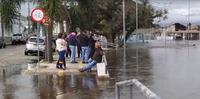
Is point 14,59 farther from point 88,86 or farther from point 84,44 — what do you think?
point 88,86

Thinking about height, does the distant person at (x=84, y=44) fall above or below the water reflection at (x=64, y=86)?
above

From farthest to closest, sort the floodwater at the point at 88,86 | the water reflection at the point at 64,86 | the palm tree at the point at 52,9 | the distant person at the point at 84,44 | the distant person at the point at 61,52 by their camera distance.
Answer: the distant person at the point at 84,44 → the palm tree at the point at 52,9 → the distant person at the point at 61,52 → the water reflection at the point at 64,86 → the floodwater at the point at 88,86

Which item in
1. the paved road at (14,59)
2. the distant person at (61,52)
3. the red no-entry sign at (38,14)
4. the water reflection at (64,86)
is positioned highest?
the red no-entry sign at (38,14)

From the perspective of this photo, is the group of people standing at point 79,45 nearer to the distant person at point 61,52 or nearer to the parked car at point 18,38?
the distant person at point 61,52

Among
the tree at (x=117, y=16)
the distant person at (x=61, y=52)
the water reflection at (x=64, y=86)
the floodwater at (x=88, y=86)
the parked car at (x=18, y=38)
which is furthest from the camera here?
the parked car at (x=18, y=38)

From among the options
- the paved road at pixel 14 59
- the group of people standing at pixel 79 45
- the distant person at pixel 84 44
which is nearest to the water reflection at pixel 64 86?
the group of people standing at pixel 79 45

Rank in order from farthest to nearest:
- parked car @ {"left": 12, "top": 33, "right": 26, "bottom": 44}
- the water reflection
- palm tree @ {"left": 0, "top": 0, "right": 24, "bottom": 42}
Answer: parked car @ {"left": 12, "top": 33, "right": 26, "bottom": 44}
palm tree @ {"left": 0, "top": 0, "right": 24, "bottom": 42}
the water reflection

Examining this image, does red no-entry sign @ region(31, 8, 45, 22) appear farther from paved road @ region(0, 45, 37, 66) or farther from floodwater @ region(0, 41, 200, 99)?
paved road @ region(0, 45, 37, 66)

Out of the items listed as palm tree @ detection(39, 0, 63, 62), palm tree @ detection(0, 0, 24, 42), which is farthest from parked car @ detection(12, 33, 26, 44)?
palm tree @ detection(39, 0, 63, 62)

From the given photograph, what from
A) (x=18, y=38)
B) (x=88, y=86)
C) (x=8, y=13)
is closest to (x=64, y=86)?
(x=88, y=86)

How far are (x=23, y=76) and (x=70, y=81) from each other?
3174mm

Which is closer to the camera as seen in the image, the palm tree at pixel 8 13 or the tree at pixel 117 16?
the palm tree at pixel 8 13

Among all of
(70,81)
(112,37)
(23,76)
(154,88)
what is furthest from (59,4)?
(112,37)

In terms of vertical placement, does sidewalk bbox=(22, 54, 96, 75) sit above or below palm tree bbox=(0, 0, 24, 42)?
below
